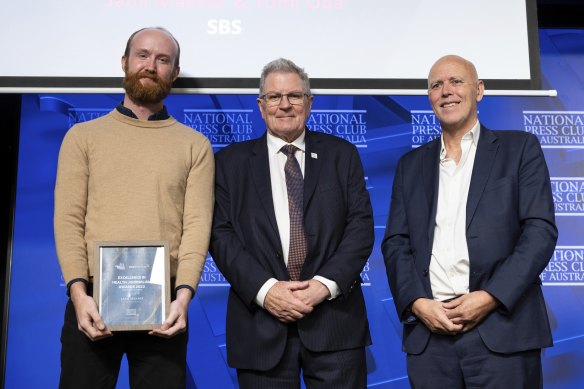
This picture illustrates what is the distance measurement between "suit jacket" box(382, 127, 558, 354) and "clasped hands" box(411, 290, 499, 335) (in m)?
0.03

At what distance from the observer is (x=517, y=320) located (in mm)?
2162

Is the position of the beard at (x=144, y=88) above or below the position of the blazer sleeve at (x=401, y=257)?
above

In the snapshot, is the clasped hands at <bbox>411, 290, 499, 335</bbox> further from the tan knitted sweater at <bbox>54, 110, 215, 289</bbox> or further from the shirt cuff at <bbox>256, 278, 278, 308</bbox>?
the tan knitted sweater at <bbox>54, 110, 215, 289</bbox>

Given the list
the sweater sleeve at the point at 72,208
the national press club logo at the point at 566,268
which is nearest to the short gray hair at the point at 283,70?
the sweater sleeve at the point at 72,208

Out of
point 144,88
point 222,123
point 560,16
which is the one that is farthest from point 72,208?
point 560,16

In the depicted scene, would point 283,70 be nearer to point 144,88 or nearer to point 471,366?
point 144,88

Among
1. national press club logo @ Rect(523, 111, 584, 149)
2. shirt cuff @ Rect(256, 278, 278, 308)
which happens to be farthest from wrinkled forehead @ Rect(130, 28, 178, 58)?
national press club logo @ Rect(523, 111, 584, 149)

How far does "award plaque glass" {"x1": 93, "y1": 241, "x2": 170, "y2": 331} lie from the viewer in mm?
2084

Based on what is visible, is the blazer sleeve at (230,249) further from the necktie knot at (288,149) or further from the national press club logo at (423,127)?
the national press club logo at (423,127)

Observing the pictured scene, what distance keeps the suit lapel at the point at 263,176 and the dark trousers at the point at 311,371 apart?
402 millimetres

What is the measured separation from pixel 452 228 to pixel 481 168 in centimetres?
23

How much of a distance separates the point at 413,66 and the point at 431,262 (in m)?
1.14

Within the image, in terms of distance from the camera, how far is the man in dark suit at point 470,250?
2146mm

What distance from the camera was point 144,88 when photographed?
239cm
